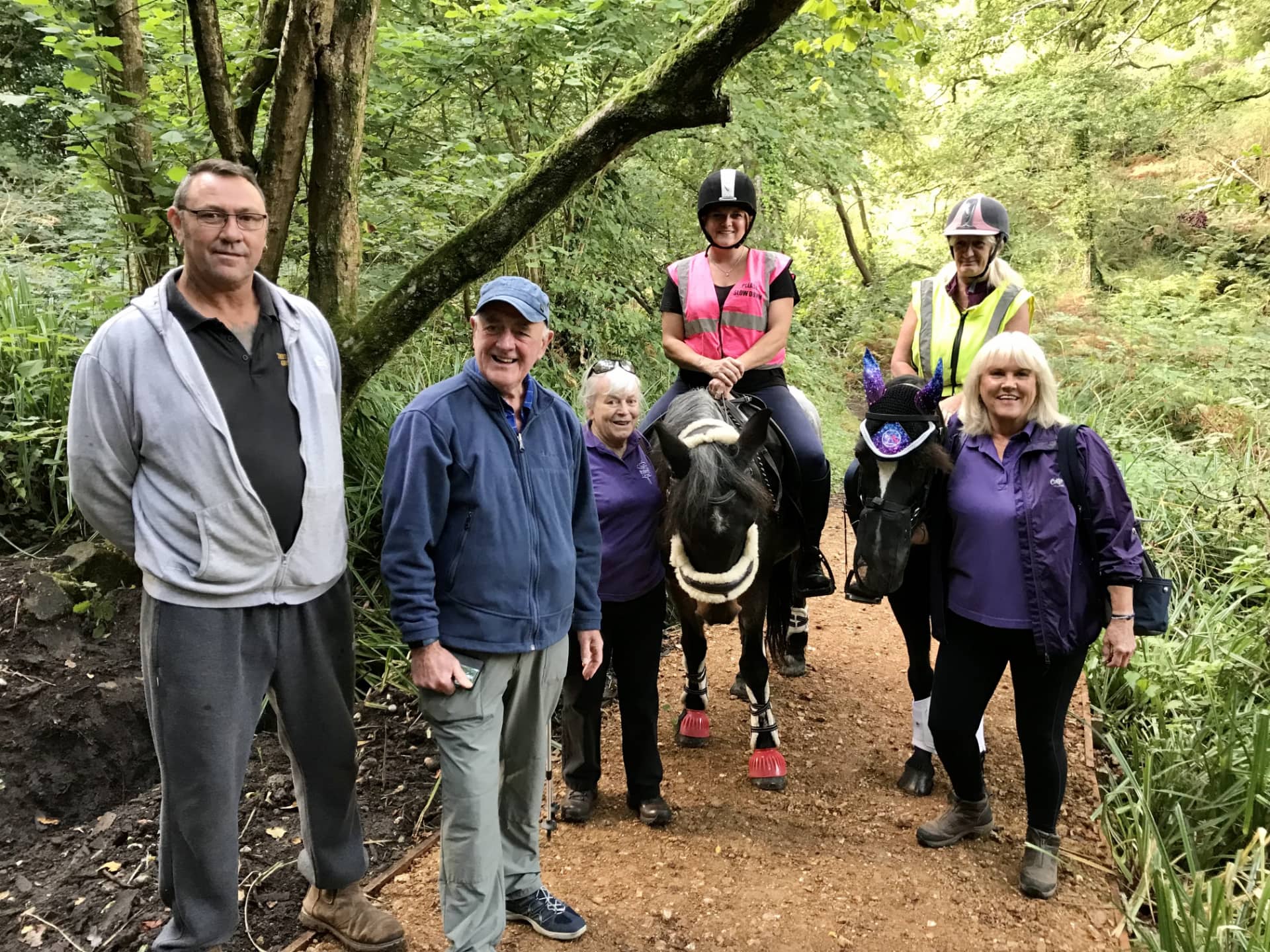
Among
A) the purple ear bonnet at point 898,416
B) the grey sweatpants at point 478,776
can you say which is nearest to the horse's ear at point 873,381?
the purple ear bonnet at point 898,416

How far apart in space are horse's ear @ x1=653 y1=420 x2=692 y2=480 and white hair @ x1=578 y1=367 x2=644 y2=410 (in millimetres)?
210

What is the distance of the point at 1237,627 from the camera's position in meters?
4.87

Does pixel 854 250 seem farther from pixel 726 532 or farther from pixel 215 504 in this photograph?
pixel 215 504

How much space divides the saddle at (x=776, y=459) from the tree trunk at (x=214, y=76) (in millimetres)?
2613

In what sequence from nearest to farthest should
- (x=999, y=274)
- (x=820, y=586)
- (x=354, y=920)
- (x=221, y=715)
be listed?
(x=221, y=715) < (x=354, y=920) < (x=999, y=274) < (x=820, y=586)

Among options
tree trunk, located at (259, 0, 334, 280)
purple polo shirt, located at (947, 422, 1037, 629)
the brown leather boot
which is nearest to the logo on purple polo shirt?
purple polo shirt, located at (947, 422, 1037, 629)

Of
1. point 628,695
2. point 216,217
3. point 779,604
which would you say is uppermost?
point 216,217

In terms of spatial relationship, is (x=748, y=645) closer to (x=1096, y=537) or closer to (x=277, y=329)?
(x=1096, y=537)

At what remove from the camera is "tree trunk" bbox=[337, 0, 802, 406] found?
10.1 ft

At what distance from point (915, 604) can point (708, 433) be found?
55.3 inches

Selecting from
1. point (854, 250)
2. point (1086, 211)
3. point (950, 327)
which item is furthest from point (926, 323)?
point (854, 250)

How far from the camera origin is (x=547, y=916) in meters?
2.90

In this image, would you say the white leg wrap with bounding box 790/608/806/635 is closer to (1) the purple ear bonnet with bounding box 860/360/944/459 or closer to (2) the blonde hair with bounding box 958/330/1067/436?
(1) the purple ear bonnet with bounding box 860/360/944/459

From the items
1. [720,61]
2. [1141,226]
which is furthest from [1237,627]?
[1141,226]
